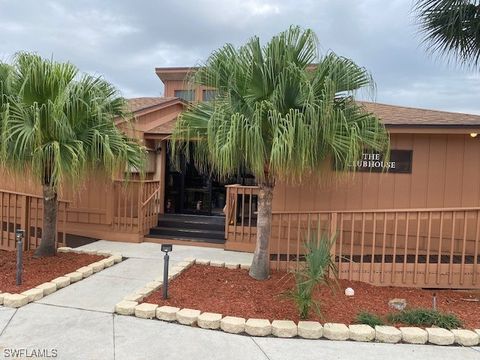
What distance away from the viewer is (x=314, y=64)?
4867 millimetres

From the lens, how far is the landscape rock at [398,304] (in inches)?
189

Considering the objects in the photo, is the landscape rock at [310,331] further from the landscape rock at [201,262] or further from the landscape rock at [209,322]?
the landscape rock at [201,262]

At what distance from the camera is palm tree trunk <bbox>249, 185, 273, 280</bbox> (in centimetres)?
540

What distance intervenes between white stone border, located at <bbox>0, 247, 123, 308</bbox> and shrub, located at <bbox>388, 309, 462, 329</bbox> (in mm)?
4302

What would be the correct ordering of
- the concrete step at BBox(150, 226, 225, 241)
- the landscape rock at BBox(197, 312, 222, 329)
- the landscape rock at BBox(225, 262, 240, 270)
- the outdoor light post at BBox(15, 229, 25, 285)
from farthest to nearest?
the concrete step at BBox(150, 226, 225, 241)
the landscape rock at BBox(225, 262, 240, 270)
the outdoor light post at BBox(15, 229, 25, 285)
the landscape rock at BBox(197, 312, 222, 329)

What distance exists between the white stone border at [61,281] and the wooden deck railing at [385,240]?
240cm

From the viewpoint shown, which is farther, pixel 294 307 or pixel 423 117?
pixel 423 117

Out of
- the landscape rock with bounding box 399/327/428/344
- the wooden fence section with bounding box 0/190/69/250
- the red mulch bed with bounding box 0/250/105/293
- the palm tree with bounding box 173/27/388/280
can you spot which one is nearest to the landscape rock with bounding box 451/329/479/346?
the landscape rock with bounding box 399/327/428/344

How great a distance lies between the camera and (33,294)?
459 cm

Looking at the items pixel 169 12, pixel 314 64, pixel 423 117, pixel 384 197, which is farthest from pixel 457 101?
pixel 314 64

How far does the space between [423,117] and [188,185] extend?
614 centimetres

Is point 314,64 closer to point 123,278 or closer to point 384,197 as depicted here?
point 384,197

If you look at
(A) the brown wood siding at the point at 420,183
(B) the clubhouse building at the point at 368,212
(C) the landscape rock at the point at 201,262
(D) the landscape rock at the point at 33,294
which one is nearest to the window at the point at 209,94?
(B) the clubhouse building at the point at 368,212

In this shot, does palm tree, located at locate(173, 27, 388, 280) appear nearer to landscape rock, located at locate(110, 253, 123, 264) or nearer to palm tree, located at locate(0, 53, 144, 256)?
palm tree, located at locate(0, 53, 144, 256)
